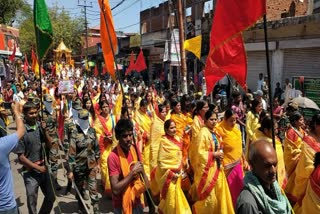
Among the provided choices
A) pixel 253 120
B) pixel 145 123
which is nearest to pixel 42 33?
pixel 145 123

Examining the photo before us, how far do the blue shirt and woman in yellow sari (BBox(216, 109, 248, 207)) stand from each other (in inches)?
106

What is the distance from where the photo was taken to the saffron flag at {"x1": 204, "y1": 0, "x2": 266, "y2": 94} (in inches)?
137

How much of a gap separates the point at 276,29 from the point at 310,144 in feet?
39.5

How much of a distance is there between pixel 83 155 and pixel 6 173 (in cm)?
195

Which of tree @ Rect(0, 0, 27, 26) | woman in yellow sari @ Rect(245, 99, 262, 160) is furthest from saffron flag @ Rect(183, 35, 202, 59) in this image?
tree @ Rect(0, 0, 27, 26)

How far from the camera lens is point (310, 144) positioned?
13.7 feet

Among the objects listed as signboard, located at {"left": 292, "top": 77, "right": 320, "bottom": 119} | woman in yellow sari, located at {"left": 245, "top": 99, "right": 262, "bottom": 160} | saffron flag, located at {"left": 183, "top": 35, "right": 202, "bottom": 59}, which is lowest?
woman in yellow sari, located at {"left": 245, "top": 99, "right": 262, "bottom": 160}

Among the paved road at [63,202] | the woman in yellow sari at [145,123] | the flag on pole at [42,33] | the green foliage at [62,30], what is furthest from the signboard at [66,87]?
the green foliage at [62,30]

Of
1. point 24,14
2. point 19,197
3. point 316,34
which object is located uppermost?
point 24,14

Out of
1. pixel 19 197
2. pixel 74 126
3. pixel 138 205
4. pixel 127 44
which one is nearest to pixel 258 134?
pixel 138 205

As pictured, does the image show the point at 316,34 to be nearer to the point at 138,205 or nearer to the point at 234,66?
the point at 234,66

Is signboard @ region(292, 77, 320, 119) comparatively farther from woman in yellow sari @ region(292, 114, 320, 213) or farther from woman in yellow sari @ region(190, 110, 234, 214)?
woman in yellow sari @ region(190, 110, 234, 214)

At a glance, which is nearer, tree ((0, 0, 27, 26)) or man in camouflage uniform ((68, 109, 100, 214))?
man in camouflage uniform ((68, 109, 100, 214))

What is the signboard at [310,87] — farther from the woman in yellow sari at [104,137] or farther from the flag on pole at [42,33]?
the flag on pole at [42,33]
